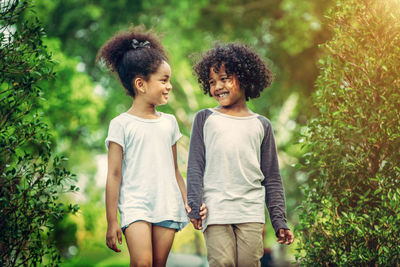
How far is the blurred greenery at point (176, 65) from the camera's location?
12.6 m

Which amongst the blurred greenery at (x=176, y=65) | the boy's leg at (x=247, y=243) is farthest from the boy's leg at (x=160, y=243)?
the blurred greenery at (x=176, y=65)

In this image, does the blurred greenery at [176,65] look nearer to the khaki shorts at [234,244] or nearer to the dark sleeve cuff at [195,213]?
the khaki shorts at [234,244]

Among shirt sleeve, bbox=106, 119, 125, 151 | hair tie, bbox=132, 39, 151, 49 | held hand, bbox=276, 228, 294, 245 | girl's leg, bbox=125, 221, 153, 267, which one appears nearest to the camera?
girl's leg, bbox=125, 221, 153, 267

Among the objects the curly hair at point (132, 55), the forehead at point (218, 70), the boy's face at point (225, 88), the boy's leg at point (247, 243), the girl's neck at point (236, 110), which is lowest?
the boy's leg at point (247, 243)

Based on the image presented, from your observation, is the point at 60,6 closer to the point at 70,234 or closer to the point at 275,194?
the point at 70,234

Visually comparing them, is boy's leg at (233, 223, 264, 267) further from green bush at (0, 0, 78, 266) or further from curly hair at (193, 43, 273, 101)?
green bush at (0, 0, 78, 266)

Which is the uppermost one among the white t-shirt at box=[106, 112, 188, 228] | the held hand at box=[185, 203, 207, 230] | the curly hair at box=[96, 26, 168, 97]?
the curly hair at box=[96, 26, 168, 97]

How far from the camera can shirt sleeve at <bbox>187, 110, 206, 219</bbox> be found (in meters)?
3.97

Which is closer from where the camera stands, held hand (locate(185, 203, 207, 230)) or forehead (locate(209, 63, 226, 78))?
held hand (locate(185, 203, 207, 230))

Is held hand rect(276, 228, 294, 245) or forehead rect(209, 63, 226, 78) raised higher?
forehead rect(209, 63, 226, 78)

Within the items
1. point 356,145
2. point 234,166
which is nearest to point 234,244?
point 234,166

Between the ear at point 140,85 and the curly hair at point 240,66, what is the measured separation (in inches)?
20.2

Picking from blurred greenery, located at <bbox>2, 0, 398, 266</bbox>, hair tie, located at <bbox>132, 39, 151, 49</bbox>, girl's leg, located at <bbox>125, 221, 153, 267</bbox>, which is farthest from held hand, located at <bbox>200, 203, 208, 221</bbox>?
blurred greenery, located at <bbox>2, 0, 398, 266</bbox>

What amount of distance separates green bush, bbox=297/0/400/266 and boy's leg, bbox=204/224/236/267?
87 cm
